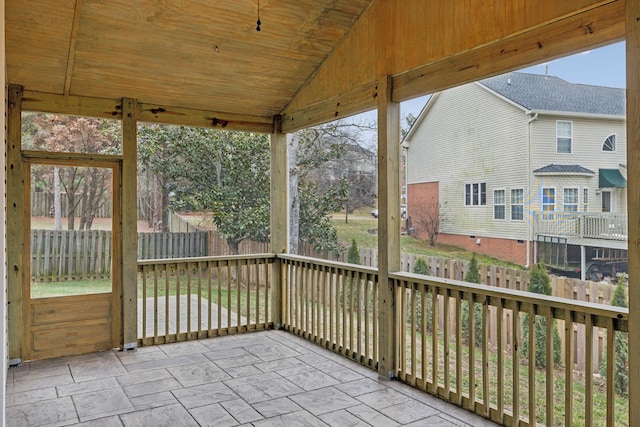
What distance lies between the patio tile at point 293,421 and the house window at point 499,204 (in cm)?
195

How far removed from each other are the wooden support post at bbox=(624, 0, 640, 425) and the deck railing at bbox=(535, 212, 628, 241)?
0.24 metres

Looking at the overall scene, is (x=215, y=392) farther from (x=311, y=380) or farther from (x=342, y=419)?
(x=342, y=419)

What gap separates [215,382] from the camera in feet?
13.4

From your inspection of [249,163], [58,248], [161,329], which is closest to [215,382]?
[161,329]

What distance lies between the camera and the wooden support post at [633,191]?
250 centimetres

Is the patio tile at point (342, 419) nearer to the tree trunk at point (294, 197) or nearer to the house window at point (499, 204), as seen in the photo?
the house window at point (499, 204)

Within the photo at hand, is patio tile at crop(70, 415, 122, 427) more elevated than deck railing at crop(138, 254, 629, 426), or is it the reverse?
deck railing at crop(138, 254, 629, 426)

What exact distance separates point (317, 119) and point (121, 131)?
208cm

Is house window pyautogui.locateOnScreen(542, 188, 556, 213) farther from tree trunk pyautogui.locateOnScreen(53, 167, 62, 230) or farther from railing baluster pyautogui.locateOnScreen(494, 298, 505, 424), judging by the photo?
tree trunk pyautogui.locateOnScreen(53, 167, 62, 230)

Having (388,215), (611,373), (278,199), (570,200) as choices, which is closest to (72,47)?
(278,199)

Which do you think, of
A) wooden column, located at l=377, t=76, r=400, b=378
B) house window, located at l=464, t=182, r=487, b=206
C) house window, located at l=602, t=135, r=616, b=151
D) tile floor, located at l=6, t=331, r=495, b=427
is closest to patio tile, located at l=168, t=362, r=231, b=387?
tile floor, located at l=6, t=331, r=495, b=427

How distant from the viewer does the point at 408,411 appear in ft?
11.3

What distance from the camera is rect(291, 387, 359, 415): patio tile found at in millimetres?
3538

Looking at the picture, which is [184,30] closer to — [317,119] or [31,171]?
[317,119]
